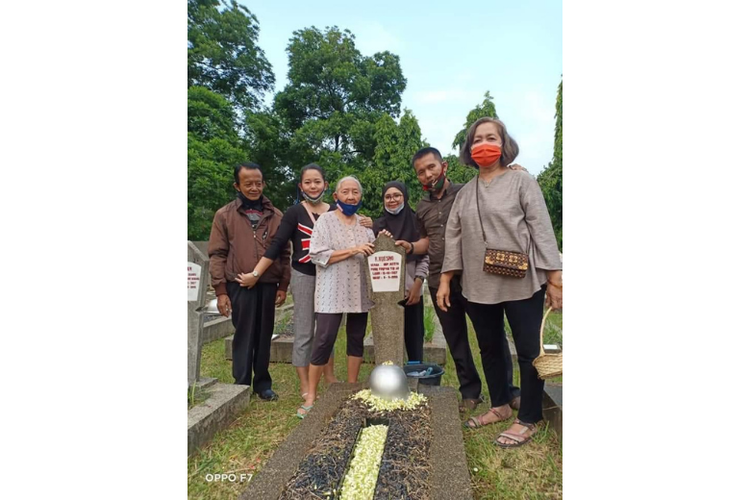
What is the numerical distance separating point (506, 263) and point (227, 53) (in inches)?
95.1

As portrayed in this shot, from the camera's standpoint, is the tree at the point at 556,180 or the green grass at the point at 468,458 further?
the tree at the point at 556,180

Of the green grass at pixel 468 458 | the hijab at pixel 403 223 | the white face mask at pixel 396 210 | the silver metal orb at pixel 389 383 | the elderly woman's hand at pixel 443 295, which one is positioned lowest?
the green grass at pixel 468 458

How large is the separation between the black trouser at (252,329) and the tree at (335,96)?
1.18 m

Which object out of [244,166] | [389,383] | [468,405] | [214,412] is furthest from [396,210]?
[214,412]

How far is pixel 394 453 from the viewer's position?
2305 millimetres

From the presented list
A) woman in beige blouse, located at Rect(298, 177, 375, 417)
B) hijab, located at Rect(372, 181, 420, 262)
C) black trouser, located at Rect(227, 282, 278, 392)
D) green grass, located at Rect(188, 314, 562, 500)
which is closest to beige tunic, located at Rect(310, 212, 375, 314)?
woman in beige blouse, located at Rect(298, 177, 375, 417)

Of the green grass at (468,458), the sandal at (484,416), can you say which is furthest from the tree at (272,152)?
the sandal at (484,416)

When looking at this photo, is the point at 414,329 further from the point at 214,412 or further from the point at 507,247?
the point at 214,412

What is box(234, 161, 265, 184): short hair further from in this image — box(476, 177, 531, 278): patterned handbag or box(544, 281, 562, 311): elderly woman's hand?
box(544, 281, 562, 311): elderly woman's hand

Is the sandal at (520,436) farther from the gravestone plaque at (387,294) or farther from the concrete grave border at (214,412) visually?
the concrete grave border at (214,412)

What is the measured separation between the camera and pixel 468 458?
8.73 feet

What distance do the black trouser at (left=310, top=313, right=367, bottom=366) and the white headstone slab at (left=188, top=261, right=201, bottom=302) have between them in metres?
0.99

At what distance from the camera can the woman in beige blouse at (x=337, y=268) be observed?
3.30 m
